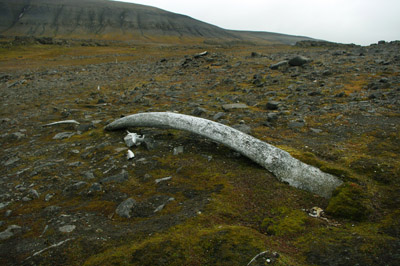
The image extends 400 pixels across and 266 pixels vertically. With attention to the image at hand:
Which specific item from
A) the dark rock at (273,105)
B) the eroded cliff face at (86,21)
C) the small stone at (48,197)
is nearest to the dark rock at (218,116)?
the dark rock at (273,105)

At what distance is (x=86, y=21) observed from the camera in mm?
164500

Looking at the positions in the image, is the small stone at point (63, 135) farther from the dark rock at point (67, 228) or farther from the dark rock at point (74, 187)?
the dark rock at point (67, 228)

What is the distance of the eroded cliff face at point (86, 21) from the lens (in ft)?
478

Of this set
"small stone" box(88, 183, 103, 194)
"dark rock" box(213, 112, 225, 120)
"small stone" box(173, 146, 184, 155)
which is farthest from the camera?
"dark rock" box(213, 112, 225, 120)

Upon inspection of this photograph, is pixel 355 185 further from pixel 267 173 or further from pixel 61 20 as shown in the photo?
pixel 61 20

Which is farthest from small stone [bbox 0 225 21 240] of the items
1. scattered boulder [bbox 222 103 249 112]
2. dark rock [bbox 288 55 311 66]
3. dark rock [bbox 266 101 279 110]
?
dark rock [bbox 288 55 311 66]

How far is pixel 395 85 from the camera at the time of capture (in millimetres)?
9898

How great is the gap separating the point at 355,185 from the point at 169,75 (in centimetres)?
1573

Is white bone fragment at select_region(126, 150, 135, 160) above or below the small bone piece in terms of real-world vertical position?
below

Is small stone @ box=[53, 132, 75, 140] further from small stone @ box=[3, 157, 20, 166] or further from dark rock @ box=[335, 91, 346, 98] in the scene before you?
dark rock @ box=[335, 91, 346, 98]

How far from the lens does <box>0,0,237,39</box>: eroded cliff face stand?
145625mm

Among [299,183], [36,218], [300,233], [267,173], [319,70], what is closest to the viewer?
[300,233]

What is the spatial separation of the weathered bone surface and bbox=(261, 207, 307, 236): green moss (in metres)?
0.76

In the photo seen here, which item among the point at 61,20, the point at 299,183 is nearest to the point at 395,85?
the point at 299,183
